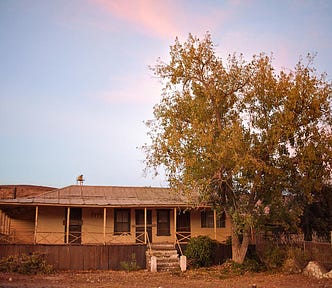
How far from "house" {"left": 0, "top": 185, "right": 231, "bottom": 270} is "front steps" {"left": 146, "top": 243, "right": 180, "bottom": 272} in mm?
825

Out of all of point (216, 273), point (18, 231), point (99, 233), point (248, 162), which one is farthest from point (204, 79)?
point (18, 231)

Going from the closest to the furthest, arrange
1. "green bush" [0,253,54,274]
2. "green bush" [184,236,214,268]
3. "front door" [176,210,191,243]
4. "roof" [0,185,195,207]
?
"green bush" [0,253,54,274]
"green bush" [184,236,214,268]
"roof" [0,185,195,207]
"front door" [176,210,191,243]

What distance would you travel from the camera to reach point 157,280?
1973cm

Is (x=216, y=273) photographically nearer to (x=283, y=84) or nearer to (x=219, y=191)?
(x=219, y=191)

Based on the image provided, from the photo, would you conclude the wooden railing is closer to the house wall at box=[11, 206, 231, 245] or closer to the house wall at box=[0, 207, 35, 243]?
the house wall at box=[11, 206, 231, 245]

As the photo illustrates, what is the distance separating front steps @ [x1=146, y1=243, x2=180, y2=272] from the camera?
23.4 metres

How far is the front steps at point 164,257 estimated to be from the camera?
23391mm

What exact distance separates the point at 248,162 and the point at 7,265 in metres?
13.0

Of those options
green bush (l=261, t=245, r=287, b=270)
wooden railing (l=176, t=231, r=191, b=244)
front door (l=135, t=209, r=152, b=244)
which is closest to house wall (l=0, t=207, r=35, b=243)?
front door (l=135, t=209, r=152, b=244)

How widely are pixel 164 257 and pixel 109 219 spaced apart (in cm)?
493

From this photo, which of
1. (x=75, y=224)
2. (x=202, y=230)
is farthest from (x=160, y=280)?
(x=75, y=224)

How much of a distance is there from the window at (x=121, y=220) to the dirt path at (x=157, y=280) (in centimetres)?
496

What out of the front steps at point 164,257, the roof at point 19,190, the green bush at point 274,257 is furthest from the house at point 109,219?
the roof at point 19,190

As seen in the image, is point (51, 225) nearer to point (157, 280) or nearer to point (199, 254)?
point (199, 254)
